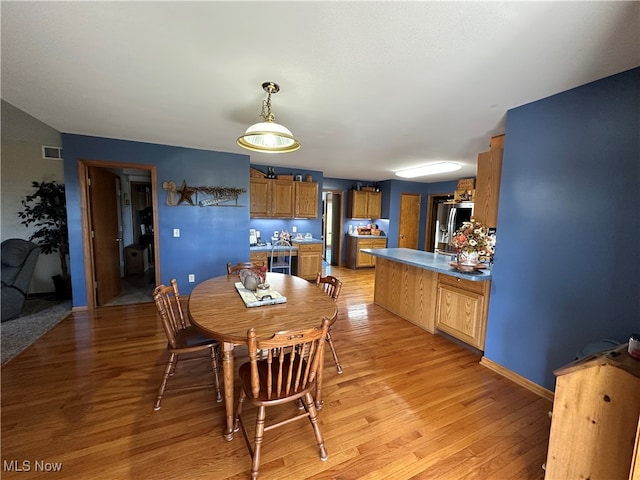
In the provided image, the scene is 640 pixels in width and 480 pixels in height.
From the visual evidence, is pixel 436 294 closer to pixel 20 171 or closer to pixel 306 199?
pixel 306 199

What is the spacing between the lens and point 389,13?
49.0 inches

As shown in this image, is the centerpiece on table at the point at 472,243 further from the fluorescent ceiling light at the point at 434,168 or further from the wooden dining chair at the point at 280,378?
the fluorescent ceiling light at the point at 434,168

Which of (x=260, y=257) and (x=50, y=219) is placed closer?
(x=50, y=219)

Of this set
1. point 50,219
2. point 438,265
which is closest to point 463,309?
point 438,265

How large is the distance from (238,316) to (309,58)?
168cm

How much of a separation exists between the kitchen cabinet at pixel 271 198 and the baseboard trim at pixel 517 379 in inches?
153

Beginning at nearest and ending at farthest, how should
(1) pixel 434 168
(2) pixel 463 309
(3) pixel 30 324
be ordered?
(2) pixel 463 309, (3) pixel 30 324, (1) pixel 434 168

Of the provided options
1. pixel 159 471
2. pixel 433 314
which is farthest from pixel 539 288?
pixel 159 471

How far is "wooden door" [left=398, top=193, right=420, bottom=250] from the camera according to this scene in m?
7.08

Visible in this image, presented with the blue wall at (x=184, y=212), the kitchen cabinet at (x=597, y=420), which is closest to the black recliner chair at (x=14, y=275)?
the blue wall at (x=184, y=212)

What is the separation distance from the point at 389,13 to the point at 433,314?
9.66ft

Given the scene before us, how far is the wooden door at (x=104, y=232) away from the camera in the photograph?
3654mm

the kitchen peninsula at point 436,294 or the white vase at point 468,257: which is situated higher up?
the white vase at point 468,257

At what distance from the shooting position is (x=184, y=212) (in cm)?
402
